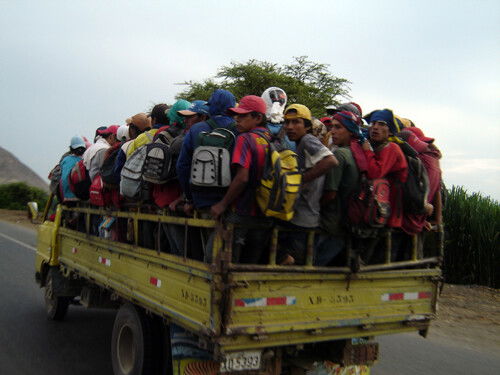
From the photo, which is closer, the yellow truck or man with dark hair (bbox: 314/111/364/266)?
the yellow truck

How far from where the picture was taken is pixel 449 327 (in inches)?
288

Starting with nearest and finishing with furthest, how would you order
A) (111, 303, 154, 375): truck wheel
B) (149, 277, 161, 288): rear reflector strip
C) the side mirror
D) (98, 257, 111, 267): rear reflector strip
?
(149, 277, 161, 288): rear reflector strip
(111, 303, 154, 375): truck wheel
(98, 257, 111, 267): rear reflector strip
the side mirror

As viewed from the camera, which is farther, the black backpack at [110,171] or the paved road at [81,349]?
the paved road at [81,349]

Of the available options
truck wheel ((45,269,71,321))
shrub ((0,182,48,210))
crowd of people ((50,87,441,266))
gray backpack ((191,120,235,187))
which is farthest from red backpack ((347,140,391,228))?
shrub ((0,182,48,210))

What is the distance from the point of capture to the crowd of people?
328 centimetres

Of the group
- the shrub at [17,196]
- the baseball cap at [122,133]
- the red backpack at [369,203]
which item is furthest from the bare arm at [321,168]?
the shrub at [17,196]

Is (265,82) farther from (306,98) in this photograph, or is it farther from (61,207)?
(61,207)

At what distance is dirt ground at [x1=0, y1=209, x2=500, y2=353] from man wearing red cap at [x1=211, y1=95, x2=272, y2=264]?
14.0 ft

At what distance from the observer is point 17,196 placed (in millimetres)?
31000

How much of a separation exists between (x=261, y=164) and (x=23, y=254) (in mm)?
10073

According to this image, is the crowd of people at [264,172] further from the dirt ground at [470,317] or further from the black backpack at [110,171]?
the dirt ground at [470,317]

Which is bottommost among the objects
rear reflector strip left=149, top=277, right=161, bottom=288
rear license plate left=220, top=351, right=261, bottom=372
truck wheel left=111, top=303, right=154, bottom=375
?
truck wheel left=111, top=303, right=154, bottom=375

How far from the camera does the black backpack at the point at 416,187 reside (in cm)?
364

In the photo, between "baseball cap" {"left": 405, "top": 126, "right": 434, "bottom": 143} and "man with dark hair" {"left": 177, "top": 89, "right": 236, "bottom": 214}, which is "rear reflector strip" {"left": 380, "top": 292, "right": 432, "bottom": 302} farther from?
"man with dark hair" {"left": 177, "top": 89, "right": 236, "bottom": 214}
